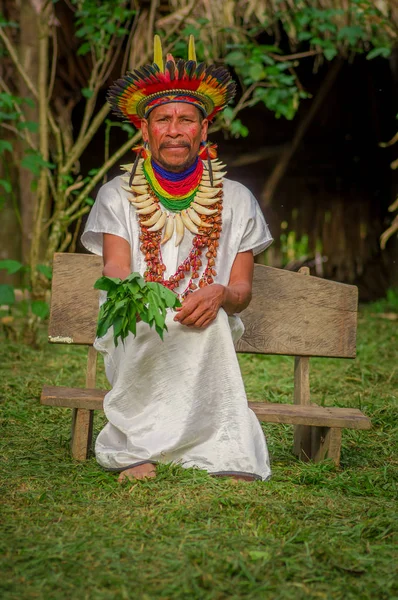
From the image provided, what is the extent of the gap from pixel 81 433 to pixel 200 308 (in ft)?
2.52

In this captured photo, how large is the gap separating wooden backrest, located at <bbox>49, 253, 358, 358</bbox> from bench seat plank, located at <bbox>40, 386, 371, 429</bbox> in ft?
1.39

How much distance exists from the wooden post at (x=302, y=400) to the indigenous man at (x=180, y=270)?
447 millimetres

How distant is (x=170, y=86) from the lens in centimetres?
357

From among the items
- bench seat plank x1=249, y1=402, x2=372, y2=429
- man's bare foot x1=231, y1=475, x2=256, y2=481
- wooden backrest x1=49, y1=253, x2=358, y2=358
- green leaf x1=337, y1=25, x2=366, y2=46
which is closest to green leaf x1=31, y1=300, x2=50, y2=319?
wooden backrest x1=49, y1=253, x2=358, y2=358

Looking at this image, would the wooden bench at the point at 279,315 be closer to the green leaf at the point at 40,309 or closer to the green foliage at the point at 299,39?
the green leaf at the point at 40,309

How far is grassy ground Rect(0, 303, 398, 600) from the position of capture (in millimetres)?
2312

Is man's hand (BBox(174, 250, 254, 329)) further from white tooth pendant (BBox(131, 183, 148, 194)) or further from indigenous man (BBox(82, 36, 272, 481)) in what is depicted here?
white tooth pendant (BBox(131, 183, 148, 194))

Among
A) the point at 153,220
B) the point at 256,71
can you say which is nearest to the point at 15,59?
the point at 256,71

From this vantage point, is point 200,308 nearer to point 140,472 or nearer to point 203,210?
point 203,210

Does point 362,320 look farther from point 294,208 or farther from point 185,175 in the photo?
point 185,175

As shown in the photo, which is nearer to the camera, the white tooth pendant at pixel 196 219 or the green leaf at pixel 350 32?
the white tooth pendant at pixel 196 219

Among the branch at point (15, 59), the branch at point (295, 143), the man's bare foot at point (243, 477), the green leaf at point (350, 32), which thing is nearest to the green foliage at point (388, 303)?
the branch at point (295, 143)

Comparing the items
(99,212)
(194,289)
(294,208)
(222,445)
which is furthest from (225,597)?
(294,208)

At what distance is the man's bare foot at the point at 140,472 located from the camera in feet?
10.5
